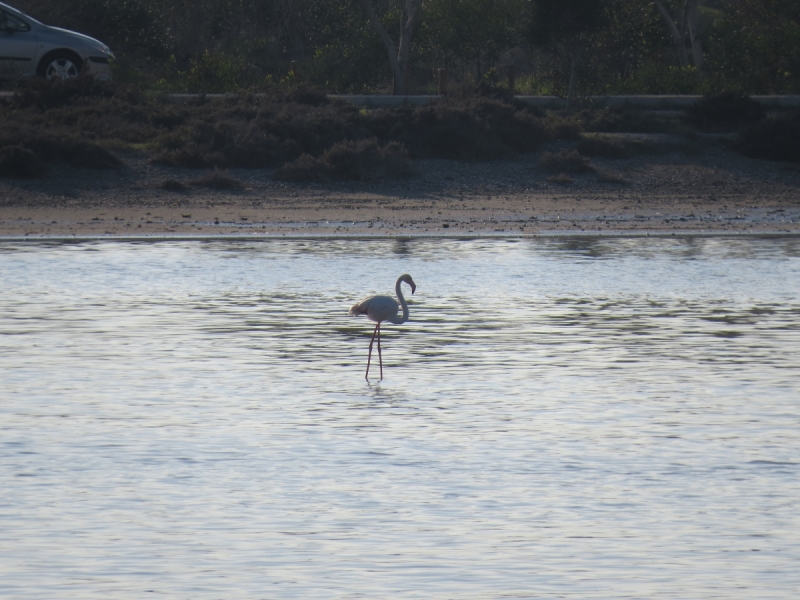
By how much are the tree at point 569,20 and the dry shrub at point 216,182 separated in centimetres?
1269

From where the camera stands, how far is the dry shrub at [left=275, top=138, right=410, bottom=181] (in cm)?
2548

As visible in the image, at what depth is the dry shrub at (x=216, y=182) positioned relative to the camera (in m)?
24.4

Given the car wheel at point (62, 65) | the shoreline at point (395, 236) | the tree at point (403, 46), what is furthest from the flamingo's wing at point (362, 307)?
the tree at point (403, 46)

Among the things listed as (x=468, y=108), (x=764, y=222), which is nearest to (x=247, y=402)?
(x=764, y=222)

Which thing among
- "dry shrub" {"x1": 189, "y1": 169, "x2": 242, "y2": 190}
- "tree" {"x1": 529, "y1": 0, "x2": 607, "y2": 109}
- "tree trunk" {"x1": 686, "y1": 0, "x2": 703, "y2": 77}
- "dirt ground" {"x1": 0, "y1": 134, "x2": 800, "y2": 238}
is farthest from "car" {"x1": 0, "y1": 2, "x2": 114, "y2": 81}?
"tree trunk" {"x1": 686, "y1": 0, "x2": 703, "y2": 77}

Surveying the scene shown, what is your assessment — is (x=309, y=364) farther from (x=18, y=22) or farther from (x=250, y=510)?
(x=18, y=22)

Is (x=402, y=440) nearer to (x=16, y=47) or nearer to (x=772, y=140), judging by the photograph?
(x=772, y=140)

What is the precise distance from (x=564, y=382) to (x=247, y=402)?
2542mm

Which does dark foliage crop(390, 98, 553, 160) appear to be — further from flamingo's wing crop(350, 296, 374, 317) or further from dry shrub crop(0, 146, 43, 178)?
flamingo's wing crop(350, 296, 374, 317)

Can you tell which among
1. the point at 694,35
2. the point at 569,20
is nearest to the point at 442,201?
the point at 569,20

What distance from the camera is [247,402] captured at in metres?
9.98

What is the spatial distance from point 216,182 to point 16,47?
25.3 feet

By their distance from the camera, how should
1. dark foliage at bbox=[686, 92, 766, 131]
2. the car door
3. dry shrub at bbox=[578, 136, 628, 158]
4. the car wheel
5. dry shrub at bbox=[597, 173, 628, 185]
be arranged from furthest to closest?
the car wheel → dark foliage at bbox=[686, 92, 766, 131] → the car door → dry shrub at bbox=[578, 136, 628, 158] → dry shrub at bbox=[597, 173, 628, 185]

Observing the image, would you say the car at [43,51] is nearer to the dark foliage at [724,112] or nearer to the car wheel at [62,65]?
the car wheel at [62,65]
